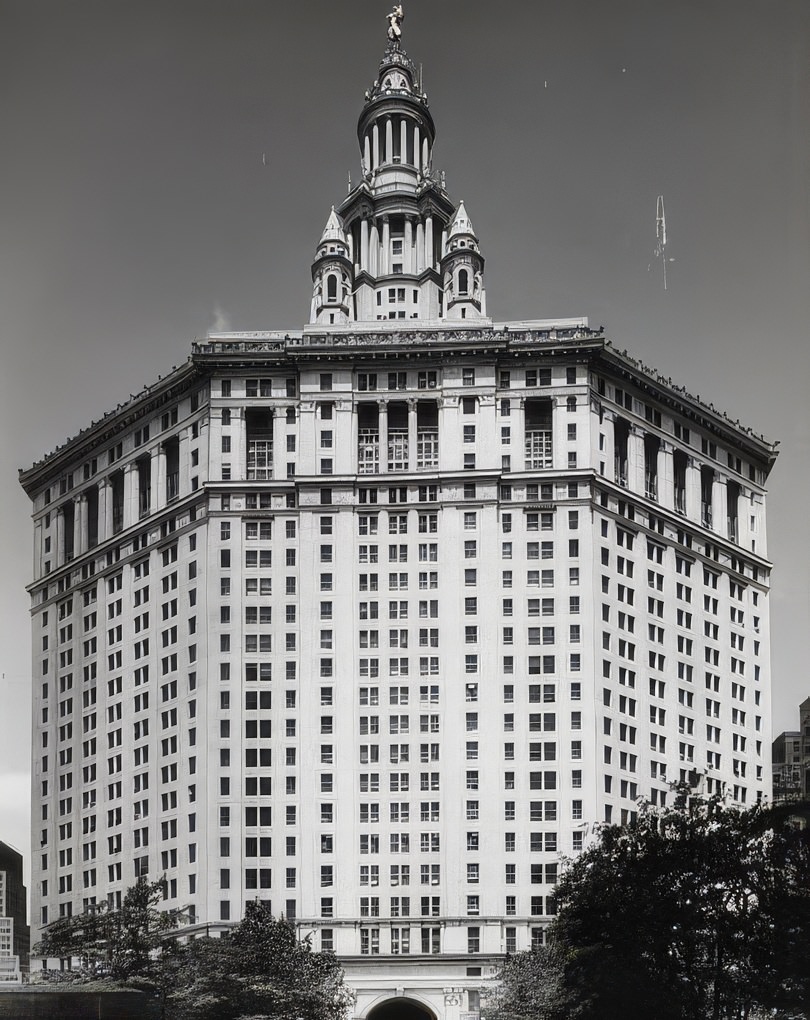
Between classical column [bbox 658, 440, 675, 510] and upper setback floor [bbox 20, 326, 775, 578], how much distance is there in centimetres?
6

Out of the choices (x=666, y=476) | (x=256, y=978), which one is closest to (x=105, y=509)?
(x=666, y=476)

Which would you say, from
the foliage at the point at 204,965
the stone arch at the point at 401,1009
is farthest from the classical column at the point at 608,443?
the foliage at the point at 204,965

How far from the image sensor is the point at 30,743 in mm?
95562

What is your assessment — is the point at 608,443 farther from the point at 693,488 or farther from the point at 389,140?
the point at 389,140

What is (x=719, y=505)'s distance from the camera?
3863 inches

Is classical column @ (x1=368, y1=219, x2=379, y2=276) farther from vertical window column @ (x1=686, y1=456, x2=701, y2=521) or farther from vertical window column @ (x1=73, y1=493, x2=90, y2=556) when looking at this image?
vertical window column @ (x1=686, y1=456, x2=701, y2=521)

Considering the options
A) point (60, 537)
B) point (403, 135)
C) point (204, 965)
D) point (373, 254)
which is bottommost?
point (204, 965)

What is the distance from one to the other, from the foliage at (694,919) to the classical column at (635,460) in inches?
1377

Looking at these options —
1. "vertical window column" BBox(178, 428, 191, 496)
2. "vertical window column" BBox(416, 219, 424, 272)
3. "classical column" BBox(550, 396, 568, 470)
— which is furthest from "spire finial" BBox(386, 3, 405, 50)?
"vertical window column" BBox(416, 219, 424, 272)

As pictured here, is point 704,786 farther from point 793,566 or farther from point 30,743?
point 30,743

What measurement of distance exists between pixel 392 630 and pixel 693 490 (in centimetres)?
2153

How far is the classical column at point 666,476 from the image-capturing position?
95250mm

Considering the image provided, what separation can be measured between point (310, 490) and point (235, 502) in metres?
4.44

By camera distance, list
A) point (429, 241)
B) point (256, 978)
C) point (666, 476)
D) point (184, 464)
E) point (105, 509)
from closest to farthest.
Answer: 1. point (256, 978)
2. point (184, 464)
3. point (666, 476)
4. point (105, 509)
5. point (429, 241)
